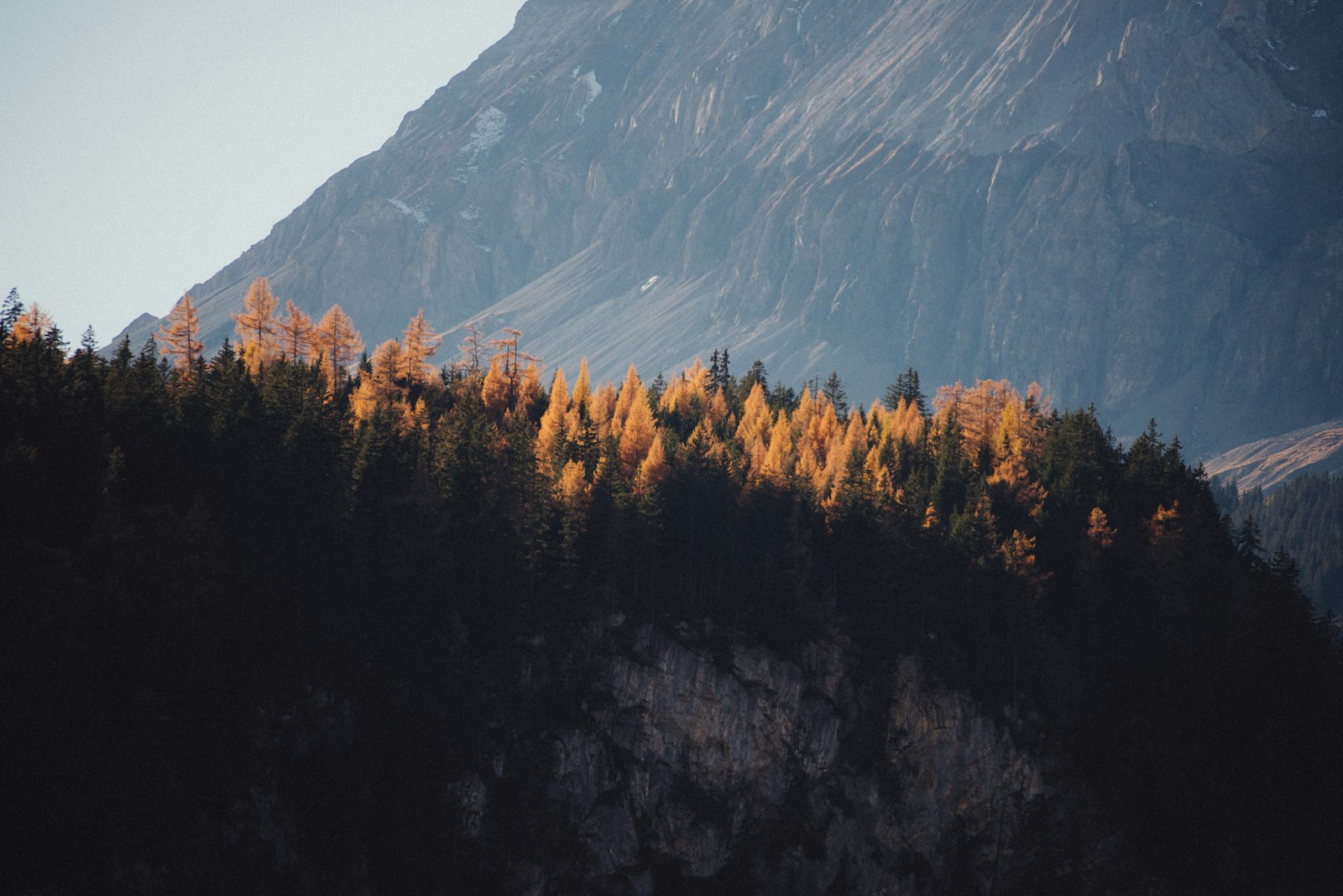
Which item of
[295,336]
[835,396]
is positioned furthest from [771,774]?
[835,396]

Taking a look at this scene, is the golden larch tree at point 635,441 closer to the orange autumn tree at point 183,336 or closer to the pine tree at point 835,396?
the orange autumn tree at point 183,336

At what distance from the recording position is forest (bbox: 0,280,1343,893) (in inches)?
2235

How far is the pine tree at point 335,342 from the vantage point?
100500mm

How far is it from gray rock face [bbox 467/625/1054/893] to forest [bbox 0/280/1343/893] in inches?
73.3

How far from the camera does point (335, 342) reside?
10150cm

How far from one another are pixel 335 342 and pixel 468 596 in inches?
1480

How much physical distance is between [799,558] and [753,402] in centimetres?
3573

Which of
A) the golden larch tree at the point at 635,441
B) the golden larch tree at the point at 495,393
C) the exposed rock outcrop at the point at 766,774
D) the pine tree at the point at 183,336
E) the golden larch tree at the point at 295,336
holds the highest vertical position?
the golden larch tree at the point at 295,336

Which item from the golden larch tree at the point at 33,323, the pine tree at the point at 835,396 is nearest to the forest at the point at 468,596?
the golden larch tree at the point at 33,323

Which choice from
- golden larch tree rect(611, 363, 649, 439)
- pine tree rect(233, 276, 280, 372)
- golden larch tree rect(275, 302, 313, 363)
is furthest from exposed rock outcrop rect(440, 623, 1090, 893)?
pine tree rect(233, 276, 280, 372)

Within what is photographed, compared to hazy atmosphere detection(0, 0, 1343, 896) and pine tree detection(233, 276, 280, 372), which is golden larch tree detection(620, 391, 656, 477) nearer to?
hazy atmosphere detection(0, 0, 1343, 896)

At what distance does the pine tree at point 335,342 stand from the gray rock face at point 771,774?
3941cm

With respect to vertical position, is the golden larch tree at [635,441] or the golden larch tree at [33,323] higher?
the golden larch tree at [33,323]

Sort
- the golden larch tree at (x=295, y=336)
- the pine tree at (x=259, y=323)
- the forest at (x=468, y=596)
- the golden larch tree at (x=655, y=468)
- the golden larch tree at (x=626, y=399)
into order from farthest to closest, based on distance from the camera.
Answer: the golden larch tree at (x=626, y=399) < the golden larch tree at (x=295, y=336) < the pine tree at (x=259, y=323) < the golden larch tree at (x=655, y=468) < the forest at (x=468, y=596)
